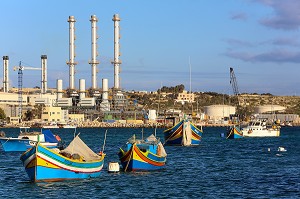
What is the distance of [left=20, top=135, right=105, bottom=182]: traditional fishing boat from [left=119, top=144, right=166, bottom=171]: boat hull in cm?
425

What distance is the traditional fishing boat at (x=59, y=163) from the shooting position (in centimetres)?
5300

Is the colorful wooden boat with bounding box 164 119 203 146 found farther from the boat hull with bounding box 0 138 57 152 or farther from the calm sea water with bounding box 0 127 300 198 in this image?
the calm sea water with bounding box 0 127 300 198

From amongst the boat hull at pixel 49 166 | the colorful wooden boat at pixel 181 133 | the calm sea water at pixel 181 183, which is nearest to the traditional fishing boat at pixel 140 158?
the calm sea water at pixel 181 183

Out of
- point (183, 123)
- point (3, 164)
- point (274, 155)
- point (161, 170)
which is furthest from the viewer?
point (183, 123)

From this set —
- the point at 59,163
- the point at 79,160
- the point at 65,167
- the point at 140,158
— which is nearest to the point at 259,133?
the point at 140,158

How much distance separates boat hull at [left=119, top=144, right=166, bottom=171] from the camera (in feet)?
206

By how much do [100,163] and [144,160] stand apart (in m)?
5.76

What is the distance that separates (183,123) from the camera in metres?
112

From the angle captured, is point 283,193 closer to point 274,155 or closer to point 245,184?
point 245,184

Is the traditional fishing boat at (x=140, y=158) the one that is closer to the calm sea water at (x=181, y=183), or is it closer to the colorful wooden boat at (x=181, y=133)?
the calm sea water at (x=181, y=183)

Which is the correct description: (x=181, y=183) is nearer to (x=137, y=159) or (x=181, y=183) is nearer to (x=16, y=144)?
(x=137, y=159)

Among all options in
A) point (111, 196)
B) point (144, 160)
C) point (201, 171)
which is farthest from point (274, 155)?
point (111, 196)

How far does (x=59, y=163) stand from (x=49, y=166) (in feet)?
2.80

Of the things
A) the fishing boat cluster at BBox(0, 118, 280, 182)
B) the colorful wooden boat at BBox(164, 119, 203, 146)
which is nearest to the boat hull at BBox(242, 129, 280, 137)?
the colorful wooden boat at BBox(164, 119, 203, 146)
